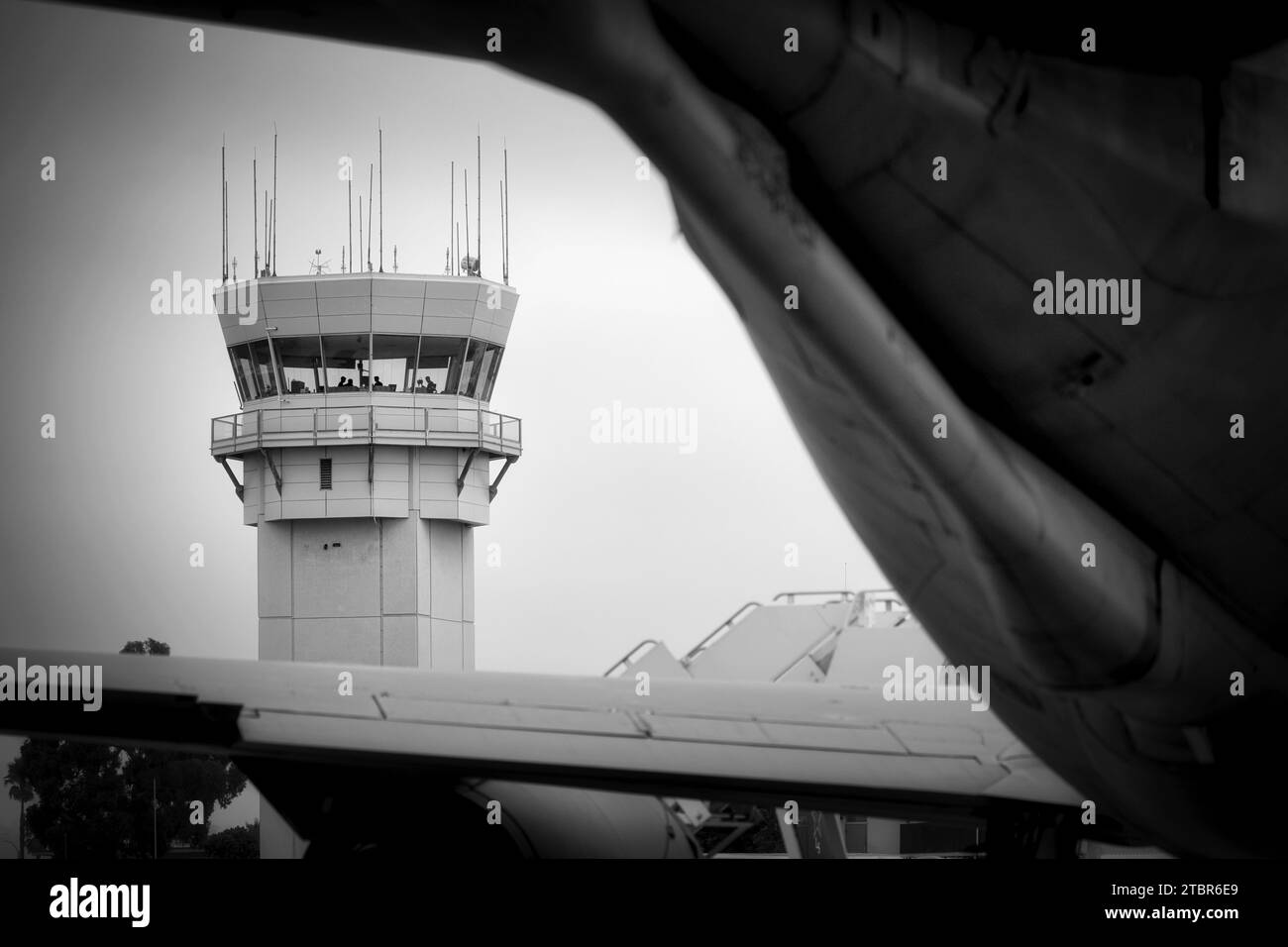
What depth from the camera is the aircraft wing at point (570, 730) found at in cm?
992

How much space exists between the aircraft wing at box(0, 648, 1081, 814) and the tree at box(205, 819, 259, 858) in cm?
4598

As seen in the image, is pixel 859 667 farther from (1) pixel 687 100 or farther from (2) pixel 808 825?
(1) pixel 687 100

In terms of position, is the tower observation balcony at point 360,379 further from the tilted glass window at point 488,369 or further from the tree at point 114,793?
the tree at point 114,793

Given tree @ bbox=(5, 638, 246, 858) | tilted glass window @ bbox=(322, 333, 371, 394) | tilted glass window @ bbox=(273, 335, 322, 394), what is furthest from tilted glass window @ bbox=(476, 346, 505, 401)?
tree @ bbox=(5, 638, 246, 858)

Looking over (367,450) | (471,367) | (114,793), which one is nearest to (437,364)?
(471,367)

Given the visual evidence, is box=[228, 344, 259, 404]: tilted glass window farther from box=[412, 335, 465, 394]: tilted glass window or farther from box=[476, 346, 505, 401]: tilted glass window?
box=[476, 346, 505, 401]: tilted glass window

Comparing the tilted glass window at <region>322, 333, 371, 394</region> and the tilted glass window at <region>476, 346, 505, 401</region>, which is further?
the tilted glass window at <region>476, 346, 505, 401</region>

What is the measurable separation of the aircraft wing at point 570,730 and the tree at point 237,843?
46.0m

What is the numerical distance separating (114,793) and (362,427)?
17.2 meters

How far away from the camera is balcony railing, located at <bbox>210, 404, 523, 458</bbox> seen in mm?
46812

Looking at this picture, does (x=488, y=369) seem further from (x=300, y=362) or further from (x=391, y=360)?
(x=300, y=362)

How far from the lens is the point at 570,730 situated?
35.2ft

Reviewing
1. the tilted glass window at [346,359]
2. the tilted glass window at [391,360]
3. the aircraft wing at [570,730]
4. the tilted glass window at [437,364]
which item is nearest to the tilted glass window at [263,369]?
the tilted glass window at [346,359]
